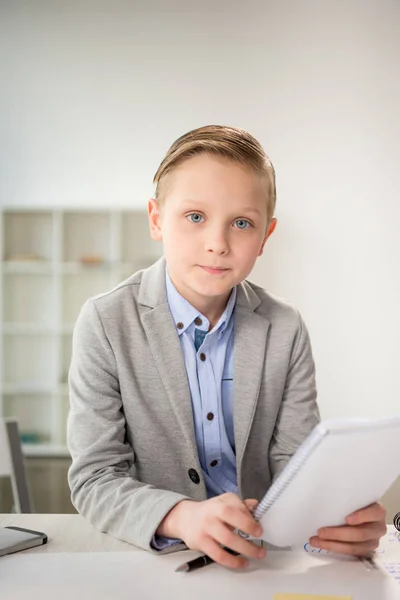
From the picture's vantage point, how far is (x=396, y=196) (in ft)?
15.4

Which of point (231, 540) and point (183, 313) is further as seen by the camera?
point (183, 313)

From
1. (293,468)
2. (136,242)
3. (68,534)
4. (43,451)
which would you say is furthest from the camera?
(136,242)

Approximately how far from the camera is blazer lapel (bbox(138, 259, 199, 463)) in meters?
1.16

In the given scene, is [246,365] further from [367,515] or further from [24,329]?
[24,329]

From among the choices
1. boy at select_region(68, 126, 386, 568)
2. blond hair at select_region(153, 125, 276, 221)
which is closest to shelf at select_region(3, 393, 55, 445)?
boy at select_region(68, 126, 386, 568)

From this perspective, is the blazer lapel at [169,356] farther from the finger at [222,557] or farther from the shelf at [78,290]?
the shelf at [78,290]

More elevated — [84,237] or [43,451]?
[84,237]

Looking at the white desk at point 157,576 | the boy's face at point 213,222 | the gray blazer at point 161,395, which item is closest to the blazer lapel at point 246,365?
the gray blazer at point 161,395

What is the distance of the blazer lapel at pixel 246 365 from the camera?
46.0 inches

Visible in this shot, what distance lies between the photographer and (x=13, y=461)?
1.58 metres

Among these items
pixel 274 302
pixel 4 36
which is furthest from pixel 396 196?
pixel 274 302

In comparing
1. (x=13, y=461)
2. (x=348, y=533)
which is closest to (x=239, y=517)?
(x=348, y=533)

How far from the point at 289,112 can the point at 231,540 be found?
416cm

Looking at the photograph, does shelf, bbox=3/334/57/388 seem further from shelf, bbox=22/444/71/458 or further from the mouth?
the mouth
